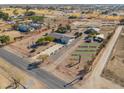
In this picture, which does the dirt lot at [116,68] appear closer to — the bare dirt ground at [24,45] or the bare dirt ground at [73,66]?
the bare dirt ground at [73,66]

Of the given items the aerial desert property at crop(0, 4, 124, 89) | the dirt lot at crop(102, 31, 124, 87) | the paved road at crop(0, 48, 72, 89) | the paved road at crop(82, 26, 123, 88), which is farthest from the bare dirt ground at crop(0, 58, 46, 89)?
the dirt lot at crop(102, 31, 124, 87)

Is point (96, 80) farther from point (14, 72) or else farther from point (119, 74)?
point (14, 72)

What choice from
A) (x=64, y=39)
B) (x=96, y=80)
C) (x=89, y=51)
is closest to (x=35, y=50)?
(x=64, y=39)

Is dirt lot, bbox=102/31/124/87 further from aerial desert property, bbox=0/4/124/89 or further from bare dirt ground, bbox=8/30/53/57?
bare dirt ground, bbox=8/30/53/57

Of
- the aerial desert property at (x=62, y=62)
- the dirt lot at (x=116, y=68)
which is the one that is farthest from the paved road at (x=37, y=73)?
the dirt lot at (x=116, y=68)

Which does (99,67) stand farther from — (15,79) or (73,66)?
(15,79)

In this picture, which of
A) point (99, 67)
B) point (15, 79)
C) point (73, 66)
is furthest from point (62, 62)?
point (15, 79)
